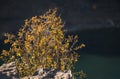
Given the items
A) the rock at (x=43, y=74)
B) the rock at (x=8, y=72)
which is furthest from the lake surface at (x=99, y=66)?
the rock at (x=43, y=74)

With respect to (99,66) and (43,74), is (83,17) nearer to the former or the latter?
(99,66)

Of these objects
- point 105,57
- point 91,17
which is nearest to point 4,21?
point 91,17

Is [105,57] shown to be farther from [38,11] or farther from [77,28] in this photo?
[38,11]

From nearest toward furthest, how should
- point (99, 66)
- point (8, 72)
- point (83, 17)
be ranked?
point (8, 72), point (99, 66), point (83, 17)

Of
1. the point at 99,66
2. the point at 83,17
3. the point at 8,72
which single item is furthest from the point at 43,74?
the point at 83,17

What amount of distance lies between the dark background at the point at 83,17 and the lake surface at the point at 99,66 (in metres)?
3.09

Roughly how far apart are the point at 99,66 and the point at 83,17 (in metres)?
18.9

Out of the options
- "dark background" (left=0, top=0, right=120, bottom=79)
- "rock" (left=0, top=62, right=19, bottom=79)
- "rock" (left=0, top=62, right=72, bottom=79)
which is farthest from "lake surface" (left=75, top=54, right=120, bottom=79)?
"rock" (left=0, top=62, right=72, bottom=79)

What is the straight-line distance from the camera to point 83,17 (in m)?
53.8

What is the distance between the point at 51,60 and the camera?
24047 millimetres

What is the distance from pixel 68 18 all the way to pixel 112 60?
668 inches

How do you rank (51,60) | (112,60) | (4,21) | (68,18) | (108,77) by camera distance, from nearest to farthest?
(51,60), (108,77), (112,60), (4,21), (68,18)

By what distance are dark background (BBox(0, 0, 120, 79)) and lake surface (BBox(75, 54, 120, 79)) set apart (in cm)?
309

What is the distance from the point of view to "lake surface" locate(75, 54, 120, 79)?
109ft
